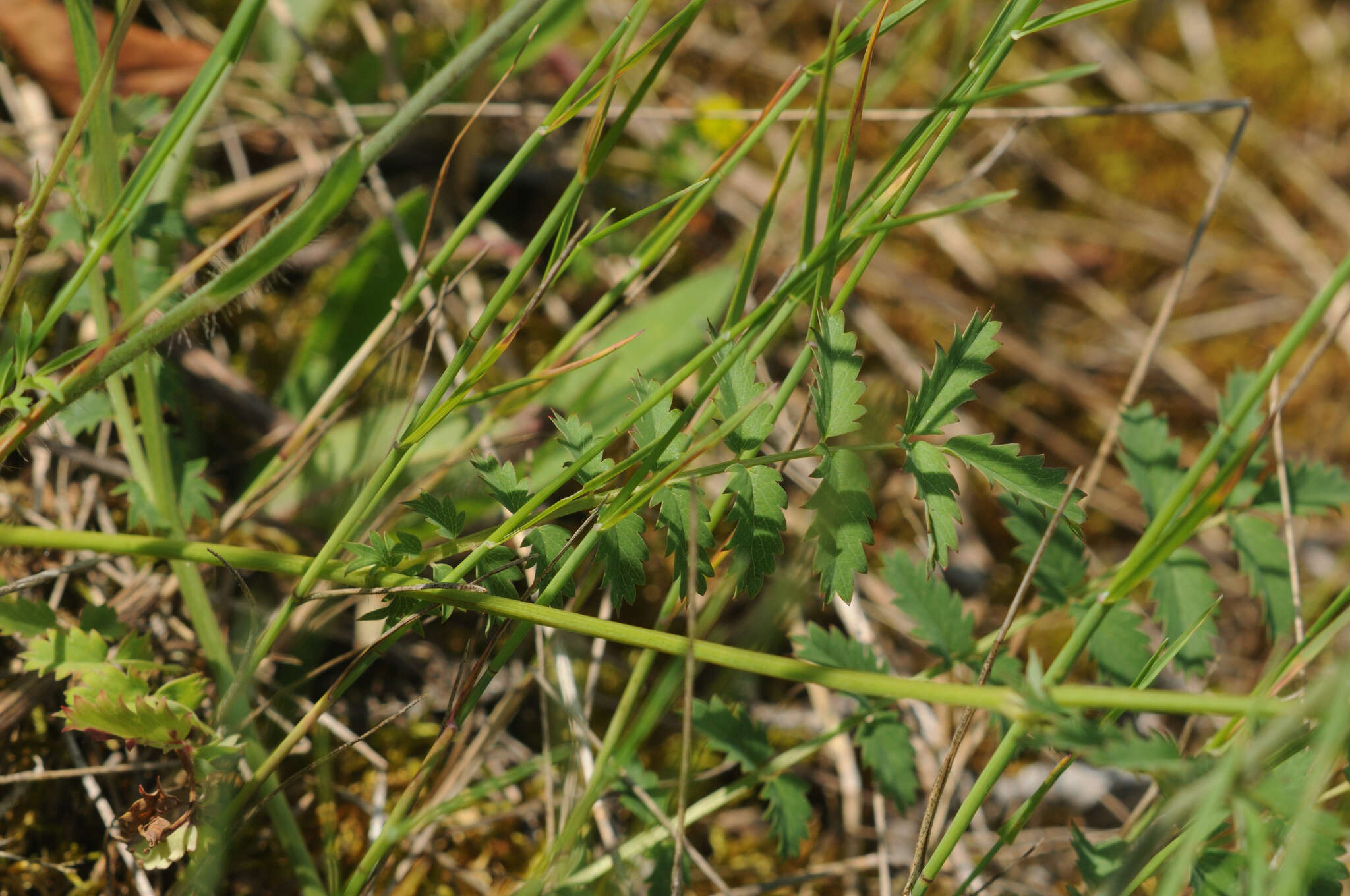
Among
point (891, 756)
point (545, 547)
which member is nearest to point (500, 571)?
point (545, 547)

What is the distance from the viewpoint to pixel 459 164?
1.97m

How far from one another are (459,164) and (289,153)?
416 mm

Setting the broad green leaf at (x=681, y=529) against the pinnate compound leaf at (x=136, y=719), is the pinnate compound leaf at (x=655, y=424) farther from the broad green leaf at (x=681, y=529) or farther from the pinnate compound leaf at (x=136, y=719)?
the pinnate compound leaf at (x=136, y=719)

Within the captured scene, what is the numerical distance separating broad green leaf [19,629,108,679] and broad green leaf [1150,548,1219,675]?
57.3 inches

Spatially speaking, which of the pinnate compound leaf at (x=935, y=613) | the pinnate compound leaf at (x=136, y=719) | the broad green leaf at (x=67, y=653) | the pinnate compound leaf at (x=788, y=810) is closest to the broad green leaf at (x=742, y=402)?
the pinnate compound leaf at (x=935, y=613)

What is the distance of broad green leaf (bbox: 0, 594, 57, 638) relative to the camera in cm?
111

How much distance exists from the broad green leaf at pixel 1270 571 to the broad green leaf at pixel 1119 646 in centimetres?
23

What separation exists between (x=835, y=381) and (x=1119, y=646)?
64 cm

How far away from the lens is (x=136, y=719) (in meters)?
0.99

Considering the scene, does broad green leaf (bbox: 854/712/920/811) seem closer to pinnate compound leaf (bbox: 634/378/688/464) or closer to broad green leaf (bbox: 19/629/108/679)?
pinnate compound leaf (bbox: 634/378/688/464)

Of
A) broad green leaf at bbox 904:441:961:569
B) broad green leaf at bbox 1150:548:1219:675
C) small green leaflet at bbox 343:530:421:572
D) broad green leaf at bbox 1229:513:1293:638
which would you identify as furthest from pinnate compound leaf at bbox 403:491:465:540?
broad green leaf at bbox 1229:513:1293:638

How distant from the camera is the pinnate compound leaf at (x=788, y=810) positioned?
1.20 metres

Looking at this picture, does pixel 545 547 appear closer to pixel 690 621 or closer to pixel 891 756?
pixel 690 621

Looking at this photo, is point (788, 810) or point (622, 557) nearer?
point (622, 557)
